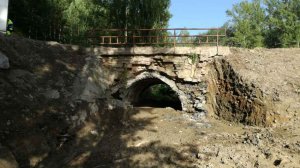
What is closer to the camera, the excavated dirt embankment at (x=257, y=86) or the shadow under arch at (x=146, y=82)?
the excavated dirt embankment at (x=257, y=86)

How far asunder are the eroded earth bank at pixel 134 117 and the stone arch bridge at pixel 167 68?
175mm

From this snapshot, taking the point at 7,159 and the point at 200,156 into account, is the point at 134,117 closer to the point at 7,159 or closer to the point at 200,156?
the point at 200,156

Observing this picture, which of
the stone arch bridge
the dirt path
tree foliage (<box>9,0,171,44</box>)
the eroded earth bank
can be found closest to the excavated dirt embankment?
the eroded earth bank

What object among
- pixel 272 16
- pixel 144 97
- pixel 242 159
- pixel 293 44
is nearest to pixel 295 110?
pixel 242 159

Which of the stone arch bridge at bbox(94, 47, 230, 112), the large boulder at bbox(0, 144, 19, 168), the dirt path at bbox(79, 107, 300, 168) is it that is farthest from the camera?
the stone arch bridge at bbox(94, 47, 230, 112)

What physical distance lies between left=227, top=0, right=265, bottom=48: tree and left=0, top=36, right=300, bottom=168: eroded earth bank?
20465 mm

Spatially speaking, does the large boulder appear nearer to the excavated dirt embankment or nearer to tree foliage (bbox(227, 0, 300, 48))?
the excavated dirt embankment

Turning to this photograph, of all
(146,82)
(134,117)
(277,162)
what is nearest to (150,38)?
(146,82)

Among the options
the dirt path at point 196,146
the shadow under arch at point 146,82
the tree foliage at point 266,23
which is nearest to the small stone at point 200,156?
the dirt path at point 196,146

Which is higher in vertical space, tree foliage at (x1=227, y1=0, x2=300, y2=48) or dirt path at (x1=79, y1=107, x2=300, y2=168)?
tree foliage at (x1=227, y1=0, x2=300, y2=48)

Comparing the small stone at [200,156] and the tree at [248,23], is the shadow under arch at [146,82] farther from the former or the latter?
the tree at [248,23]

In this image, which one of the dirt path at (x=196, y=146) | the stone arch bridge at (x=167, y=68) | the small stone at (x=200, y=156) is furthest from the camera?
the stone arch bridge at (x=167, y=68)

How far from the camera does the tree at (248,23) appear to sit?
33.9 meters

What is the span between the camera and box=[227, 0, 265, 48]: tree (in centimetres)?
3394
